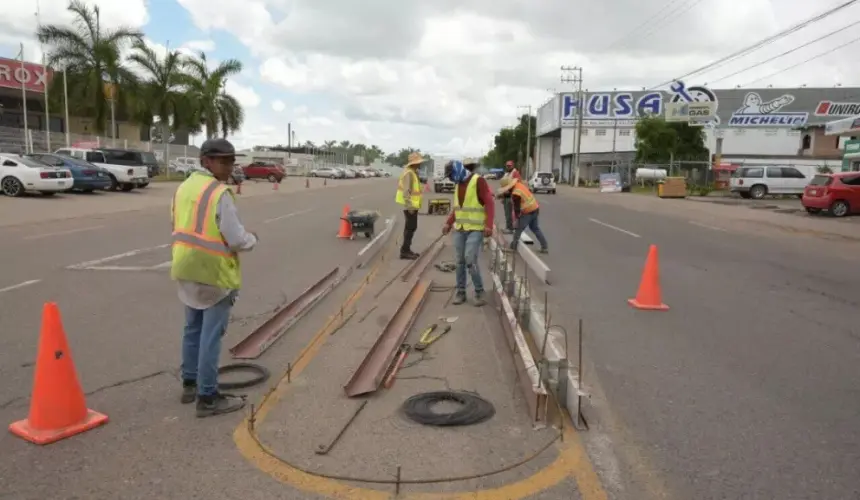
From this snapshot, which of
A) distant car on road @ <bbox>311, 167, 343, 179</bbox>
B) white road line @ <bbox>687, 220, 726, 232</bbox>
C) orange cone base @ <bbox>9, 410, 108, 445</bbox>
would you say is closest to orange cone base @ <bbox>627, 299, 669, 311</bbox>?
orange cone base @ <bbox>9, 410, 108, 445</bbox>

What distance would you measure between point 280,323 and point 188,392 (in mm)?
2005

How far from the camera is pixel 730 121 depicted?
68.4m

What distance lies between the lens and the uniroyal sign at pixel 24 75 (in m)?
38.9

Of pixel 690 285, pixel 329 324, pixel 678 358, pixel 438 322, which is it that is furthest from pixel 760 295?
pixel 329 324

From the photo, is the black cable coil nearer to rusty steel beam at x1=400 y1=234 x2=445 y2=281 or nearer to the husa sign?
rusty steel beam at x1=400 y1=234 x2=445 y2=281

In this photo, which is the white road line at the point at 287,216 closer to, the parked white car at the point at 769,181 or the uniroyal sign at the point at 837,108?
the parked white car at the point at 769,181

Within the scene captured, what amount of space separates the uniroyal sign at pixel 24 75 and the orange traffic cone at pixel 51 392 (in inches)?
1582

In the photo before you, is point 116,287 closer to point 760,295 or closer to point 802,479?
point 802,479

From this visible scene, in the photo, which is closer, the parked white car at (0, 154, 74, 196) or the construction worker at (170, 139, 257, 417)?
the construction worker at (170, 139, 257, 417)

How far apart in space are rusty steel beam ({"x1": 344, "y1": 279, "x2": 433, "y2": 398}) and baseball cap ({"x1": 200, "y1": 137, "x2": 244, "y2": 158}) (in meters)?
1.81

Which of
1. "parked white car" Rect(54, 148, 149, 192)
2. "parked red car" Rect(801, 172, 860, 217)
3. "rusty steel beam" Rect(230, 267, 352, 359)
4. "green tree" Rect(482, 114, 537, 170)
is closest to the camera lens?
"rusty steel beam" Rect(230, 267, 352, 359)

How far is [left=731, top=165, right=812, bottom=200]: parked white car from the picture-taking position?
35250 mm

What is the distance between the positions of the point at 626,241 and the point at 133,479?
1326 centimetres

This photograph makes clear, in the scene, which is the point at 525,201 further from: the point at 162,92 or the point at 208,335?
the point at 162,92
